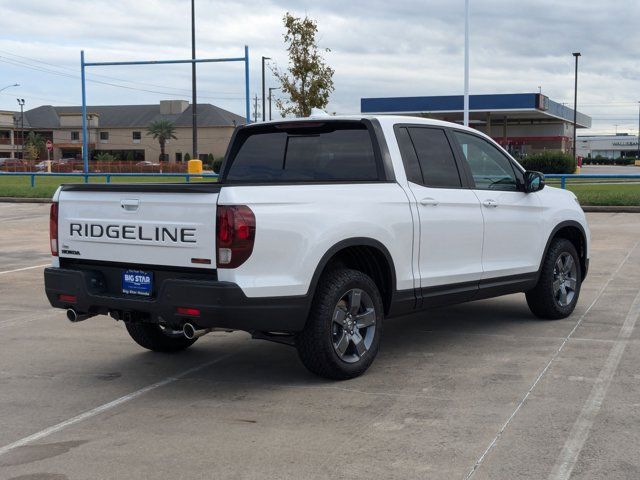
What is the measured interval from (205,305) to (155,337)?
1.80 meters

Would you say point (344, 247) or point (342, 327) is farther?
point (342, 327)

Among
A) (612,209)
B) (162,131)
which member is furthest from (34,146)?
(612,209)

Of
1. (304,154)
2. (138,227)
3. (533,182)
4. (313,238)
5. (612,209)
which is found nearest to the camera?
(313,238)

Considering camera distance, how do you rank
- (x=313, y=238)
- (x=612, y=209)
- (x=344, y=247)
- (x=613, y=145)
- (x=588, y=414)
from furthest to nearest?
1. (x=613, y=145)
2. (x=612, y=209)
3. (x=344, y=247)
4. (x=313, y=238)
5. (x=588, y=414)

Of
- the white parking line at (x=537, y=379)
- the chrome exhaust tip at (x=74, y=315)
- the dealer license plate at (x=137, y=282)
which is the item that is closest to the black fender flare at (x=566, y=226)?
the white parking line at (x=537, y=379)

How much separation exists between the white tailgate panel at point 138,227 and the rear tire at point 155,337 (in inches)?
41.2

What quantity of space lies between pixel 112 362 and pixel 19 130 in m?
116

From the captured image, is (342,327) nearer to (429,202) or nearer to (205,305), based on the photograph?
(205,305)

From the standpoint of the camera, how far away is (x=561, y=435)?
474 cm

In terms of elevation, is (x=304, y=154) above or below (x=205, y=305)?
above

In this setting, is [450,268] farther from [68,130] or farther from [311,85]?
[68,130]

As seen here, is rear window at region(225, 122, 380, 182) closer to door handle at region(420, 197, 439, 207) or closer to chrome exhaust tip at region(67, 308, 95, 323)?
door handle at region(420, 197, 439, 207)

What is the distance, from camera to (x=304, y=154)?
22.2 ft

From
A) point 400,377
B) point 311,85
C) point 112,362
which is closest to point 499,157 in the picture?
point 400,377
